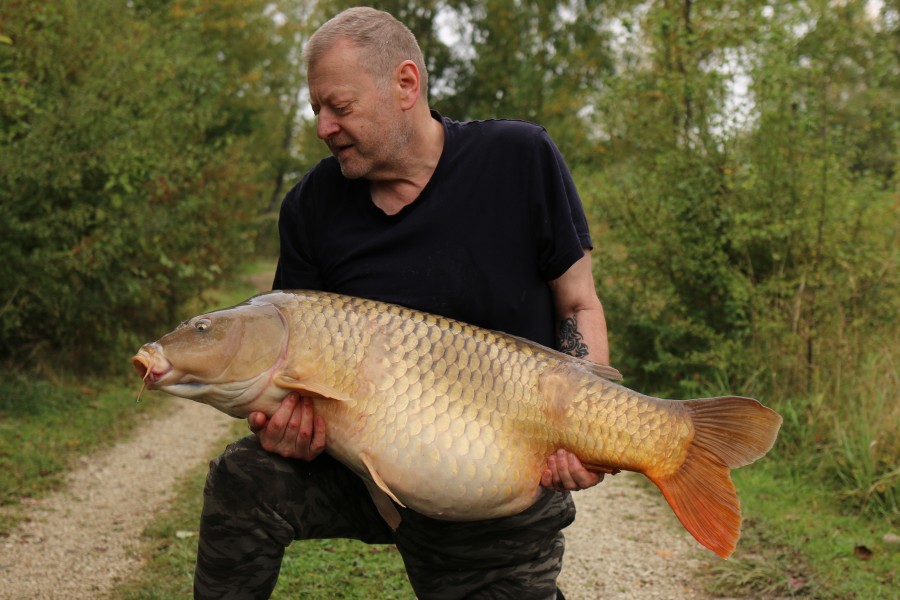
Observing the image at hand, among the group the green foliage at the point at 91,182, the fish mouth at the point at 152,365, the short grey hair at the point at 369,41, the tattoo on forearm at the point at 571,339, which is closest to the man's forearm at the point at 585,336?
the tattoo on forearm at the point at 571,339

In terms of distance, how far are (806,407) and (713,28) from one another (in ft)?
8.34

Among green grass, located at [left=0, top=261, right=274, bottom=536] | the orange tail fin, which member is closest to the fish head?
the orange tail fin

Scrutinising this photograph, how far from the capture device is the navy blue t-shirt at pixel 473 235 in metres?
2.35

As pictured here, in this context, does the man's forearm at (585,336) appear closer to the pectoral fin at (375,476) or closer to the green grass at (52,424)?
the pectoral fin at (375,476)

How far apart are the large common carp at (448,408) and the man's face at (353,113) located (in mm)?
442

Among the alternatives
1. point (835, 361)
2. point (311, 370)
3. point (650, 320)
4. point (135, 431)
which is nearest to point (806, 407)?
point (835, 361)

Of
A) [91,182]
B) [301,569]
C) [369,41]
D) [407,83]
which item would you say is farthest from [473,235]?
[91,182]

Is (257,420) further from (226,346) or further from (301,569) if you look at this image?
(301,569)

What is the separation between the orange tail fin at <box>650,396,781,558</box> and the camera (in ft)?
6.48


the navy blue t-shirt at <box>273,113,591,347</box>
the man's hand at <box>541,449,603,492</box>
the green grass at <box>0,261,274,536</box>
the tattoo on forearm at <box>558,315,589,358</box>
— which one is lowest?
the green grass at <box>0,261,274,536</box>

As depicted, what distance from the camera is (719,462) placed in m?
1.98

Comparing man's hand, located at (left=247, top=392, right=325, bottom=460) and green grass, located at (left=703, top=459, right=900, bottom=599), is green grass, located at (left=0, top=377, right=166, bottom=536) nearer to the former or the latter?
man's hand, located at (left=247, top=392, right=325, bottom=460)

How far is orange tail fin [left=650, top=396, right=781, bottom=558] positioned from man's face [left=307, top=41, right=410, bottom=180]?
0.97 metres

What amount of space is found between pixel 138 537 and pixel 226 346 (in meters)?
2.34
